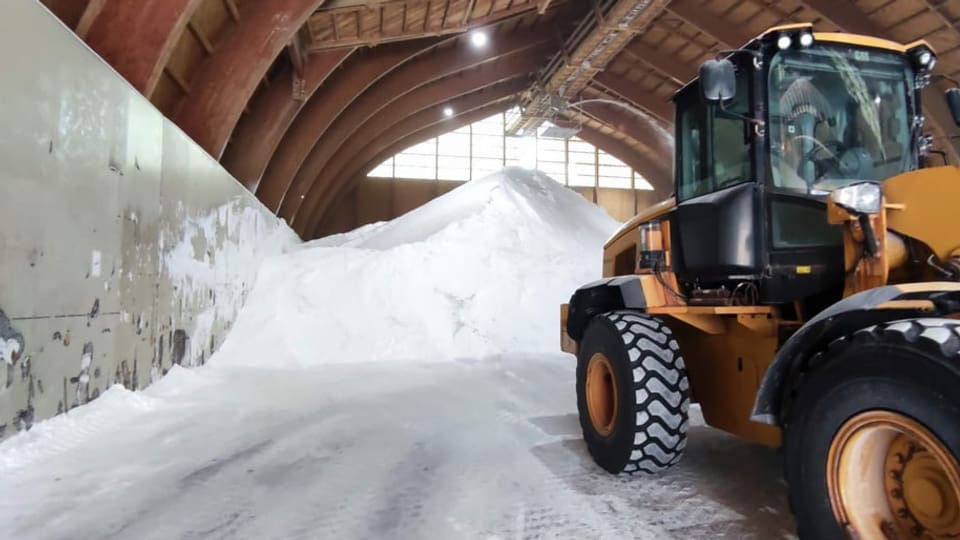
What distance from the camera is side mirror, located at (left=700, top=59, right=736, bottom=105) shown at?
9.72 feet

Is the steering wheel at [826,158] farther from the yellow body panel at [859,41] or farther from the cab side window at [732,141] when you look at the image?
the yellow body panel at [859,41]

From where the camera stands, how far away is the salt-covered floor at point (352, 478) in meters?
2.86

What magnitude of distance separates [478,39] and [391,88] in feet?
8.73

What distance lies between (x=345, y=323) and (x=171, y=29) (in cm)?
481

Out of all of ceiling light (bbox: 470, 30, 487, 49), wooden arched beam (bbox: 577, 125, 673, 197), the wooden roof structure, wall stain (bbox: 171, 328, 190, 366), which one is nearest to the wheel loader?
the wooden roof structure

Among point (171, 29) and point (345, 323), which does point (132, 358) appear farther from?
point (345, 323)

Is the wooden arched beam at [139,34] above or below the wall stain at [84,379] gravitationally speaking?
above

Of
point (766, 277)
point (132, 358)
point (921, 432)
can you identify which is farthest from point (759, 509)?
point (132, 358)

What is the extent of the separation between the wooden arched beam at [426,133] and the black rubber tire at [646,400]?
61.0 ft

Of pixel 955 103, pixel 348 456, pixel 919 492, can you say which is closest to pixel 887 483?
pixel 919 492

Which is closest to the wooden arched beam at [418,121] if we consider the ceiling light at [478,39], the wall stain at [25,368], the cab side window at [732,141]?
the ceiling light at [478,39]

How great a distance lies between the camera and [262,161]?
11367mm

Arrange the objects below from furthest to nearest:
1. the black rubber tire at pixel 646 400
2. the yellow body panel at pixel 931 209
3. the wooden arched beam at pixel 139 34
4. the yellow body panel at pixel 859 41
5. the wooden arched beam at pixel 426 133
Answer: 1. the wooden arched beam at pixel 426 133
2. the wooden arched beam at pixel 139 34
3. the black rubber tire at pixel 646 400
4. the yellow body panel at pixel 859 41
5. the yellow body panel at pixel 931 209

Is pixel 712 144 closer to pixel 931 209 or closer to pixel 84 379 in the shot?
pixel 931 209
